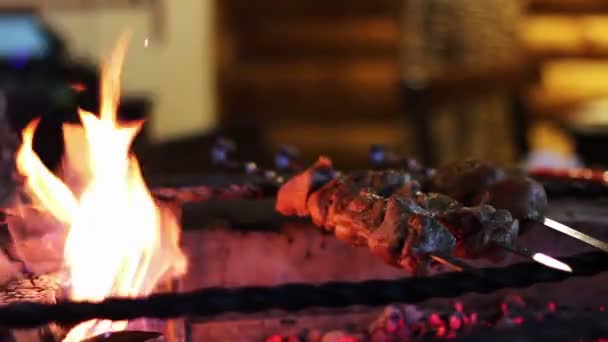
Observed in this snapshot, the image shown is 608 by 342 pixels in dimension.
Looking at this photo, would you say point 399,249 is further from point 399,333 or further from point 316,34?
point 316,34

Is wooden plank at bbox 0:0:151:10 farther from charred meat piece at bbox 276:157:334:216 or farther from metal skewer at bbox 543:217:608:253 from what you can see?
metal skewer at bbox 543:217:608:253

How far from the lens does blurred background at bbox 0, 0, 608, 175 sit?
4.74 metres

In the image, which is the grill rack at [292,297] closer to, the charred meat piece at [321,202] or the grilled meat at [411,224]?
the grilled meat at [411,224]

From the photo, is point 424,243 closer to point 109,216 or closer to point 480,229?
point 480,229

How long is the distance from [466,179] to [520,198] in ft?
0.57

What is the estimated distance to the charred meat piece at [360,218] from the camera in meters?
1.27

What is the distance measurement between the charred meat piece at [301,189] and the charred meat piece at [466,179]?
23 cm

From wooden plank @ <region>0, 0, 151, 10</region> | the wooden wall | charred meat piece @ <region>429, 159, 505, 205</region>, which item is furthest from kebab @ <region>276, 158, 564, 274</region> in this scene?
wooden plank @ <region>0, 0, 151, 10</region>

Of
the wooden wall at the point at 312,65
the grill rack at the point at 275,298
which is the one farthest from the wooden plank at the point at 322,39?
the grill rack at the point at 275,298

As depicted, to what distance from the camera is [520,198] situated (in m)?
1.42

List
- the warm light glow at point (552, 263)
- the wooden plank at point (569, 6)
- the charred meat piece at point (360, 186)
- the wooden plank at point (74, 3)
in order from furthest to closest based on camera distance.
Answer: the wooden plank at point (569, 6), the wooden plank at point (74, 3), the charred meat piece at point (360, 186), the warm light glow at point (552, 263)

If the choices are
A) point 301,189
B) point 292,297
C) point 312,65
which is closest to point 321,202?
point 301,189

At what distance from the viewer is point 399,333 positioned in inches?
60.9

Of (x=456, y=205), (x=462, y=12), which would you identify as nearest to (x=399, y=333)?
(x=456, y=205)
